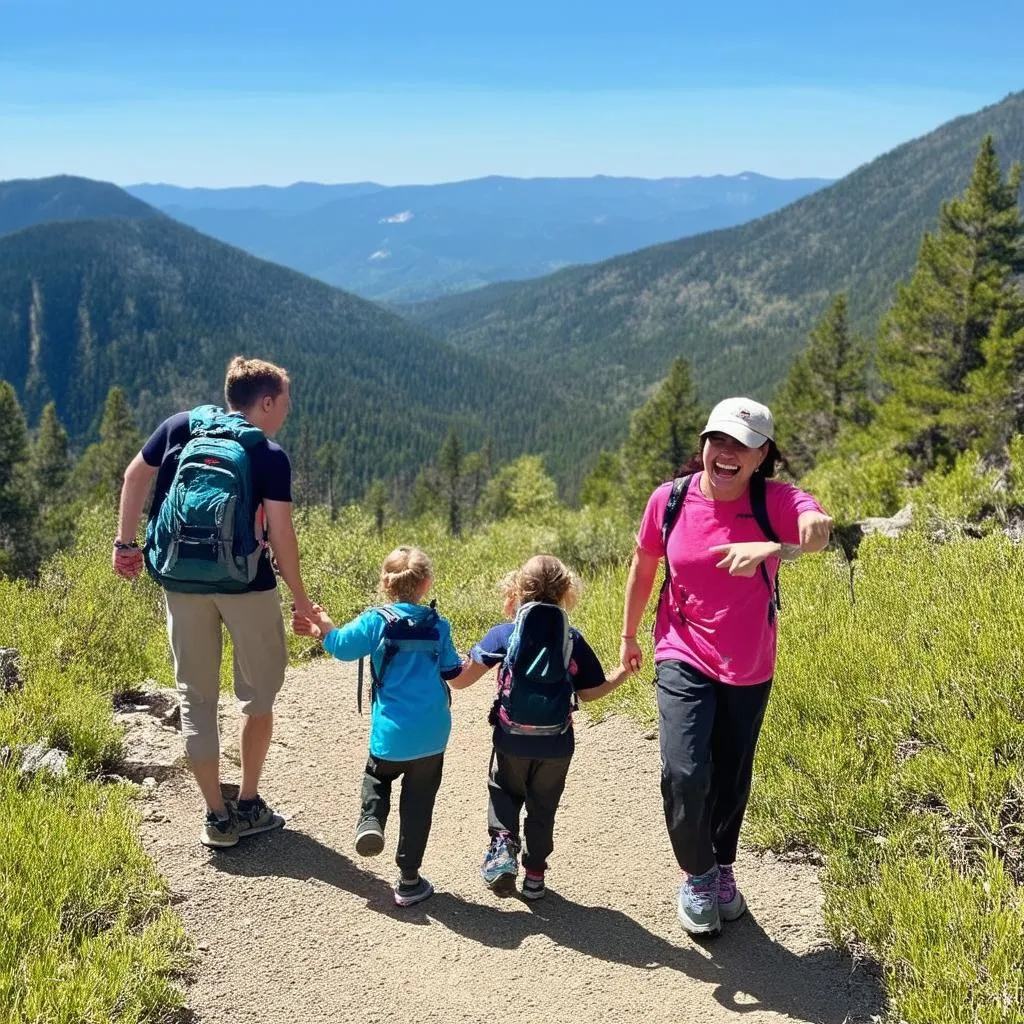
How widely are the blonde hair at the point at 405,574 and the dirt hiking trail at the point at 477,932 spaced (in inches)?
61.5

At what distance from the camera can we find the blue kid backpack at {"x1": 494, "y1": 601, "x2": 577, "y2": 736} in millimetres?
3856

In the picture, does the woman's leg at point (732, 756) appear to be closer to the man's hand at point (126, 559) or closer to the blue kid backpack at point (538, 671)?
the blue kid backpack at point (538, 671)

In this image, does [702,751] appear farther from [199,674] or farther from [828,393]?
[828,393]

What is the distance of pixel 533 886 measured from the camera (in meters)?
4.19

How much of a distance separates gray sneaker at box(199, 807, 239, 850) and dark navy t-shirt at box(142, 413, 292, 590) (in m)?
1.33

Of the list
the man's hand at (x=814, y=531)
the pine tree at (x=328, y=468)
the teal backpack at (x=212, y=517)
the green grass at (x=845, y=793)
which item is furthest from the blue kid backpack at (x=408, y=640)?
the pine tree at (x=328, y=468)

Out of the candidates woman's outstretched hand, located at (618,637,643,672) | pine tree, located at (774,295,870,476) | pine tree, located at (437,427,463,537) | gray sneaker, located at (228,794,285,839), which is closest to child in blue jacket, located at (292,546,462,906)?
woman's outstretched hand, located at (618,637,643,672)

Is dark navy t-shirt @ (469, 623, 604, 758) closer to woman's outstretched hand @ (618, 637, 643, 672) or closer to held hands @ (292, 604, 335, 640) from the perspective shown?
woman's outstretched hand @ (618, 637, 643, 672)

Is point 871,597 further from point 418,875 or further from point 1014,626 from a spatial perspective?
point 418,875

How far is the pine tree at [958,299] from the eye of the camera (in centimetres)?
2536

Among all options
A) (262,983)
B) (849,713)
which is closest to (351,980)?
(262,983)

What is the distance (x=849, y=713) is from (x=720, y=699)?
5.16ft

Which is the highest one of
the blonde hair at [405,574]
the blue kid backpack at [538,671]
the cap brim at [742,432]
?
the cap brim at [742,432]

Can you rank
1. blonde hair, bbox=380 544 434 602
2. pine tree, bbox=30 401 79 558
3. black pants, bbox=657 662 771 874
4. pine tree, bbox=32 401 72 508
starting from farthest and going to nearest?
pine tree, bbox=32 401 72 508 < pine tree, bbox=30 401 79 558 < blonde hair, bbox=380 544 434 602 < black pants, bbox=657 662 771 874
